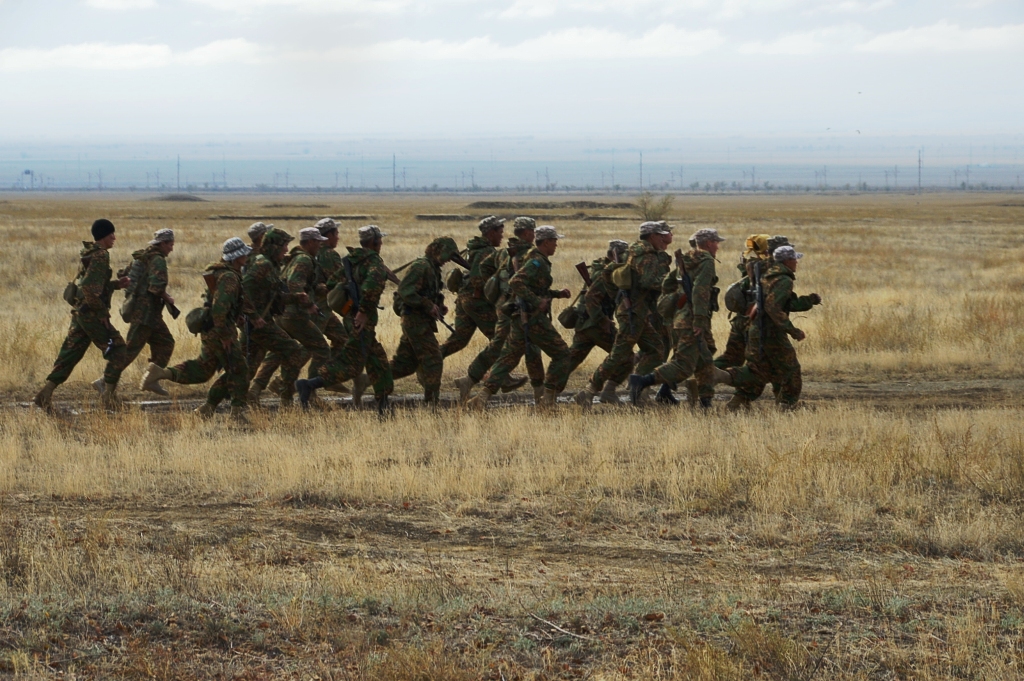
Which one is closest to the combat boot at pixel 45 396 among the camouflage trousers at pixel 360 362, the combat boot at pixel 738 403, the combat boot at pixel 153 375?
the combat boot at pixel 153 375

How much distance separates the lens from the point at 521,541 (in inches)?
285

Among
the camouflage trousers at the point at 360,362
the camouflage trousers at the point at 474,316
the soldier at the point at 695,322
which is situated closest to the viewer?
the soldier at the point at 695,322

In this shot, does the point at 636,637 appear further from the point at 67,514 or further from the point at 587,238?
the point at 587,238

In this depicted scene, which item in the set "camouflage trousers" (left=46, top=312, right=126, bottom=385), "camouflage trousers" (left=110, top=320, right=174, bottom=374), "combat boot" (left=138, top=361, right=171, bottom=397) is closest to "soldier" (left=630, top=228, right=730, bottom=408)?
"combat boot" (left=138, top=361, right=171, bottom=397)

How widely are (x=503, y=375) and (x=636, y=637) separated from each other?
6089 millimetres

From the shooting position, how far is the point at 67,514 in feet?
25.7

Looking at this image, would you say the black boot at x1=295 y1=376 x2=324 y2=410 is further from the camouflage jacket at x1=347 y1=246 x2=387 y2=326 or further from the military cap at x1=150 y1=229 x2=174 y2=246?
the military cap at x1=150 y1=229 x2=174 y2=246

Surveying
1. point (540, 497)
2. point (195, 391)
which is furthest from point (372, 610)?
point (195, 391)

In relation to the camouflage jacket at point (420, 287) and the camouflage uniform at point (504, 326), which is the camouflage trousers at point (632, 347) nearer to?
the camouflage uniform at point (504, 326)

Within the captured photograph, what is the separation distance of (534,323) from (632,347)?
1.00m

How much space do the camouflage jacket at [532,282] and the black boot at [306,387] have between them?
208 centimetres

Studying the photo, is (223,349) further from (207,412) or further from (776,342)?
(776,342)

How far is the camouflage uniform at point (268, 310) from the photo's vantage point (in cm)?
1095

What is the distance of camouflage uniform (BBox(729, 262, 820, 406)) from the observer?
10.4 m
